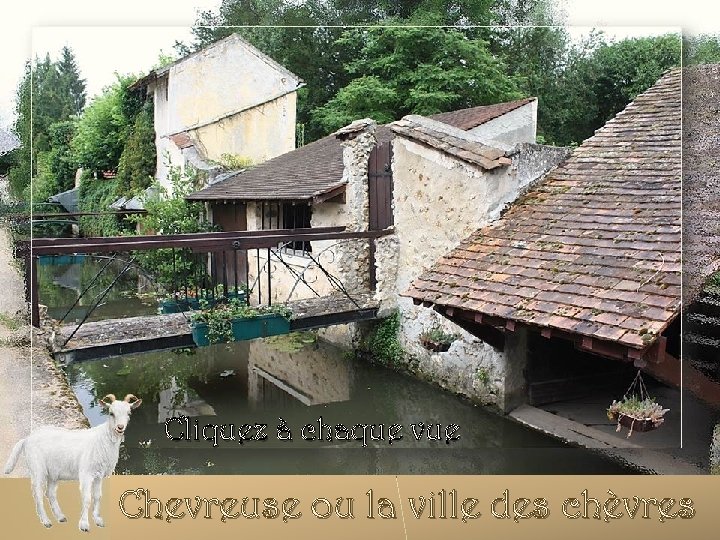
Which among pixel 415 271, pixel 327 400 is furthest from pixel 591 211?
pixel 327 400

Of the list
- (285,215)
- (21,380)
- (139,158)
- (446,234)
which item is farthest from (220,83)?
(21,380)

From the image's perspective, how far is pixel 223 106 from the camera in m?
6.23

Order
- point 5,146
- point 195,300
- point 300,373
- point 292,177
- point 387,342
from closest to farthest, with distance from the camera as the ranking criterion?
1. point 5,146
2. point 195,300
3. point 300,373
4. point 387,342
5. point 292,177

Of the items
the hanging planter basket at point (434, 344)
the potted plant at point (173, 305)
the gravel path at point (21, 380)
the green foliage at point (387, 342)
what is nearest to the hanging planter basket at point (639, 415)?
the hanging planter basket at point (434, 344)

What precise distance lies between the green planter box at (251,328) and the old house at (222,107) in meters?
1.73

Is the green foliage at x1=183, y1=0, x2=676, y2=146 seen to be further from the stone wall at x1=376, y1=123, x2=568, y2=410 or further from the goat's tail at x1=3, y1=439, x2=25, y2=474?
the goat's tail at x1=3, y1=439, x2=25, y2=474

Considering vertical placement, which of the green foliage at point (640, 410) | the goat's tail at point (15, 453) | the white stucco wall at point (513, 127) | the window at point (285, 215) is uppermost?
the white stucco wall at point (513, 127)

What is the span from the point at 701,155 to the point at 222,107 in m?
4.15

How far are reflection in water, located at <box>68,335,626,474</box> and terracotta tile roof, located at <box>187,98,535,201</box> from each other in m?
1.69

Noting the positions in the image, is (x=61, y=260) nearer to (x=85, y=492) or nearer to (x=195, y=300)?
(x=195, y=300)

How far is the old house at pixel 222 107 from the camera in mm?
5480

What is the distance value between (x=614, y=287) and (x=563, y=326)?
466 mm

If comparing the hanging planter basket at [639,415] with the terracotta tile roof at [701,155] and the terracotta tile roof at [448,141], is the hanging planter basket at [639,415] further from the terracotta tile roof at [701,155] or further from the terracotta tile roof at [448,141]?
the terracotta tile roof at [448,141]

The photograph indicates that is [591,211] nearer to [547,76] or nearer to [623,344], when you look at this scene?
[547,76]
